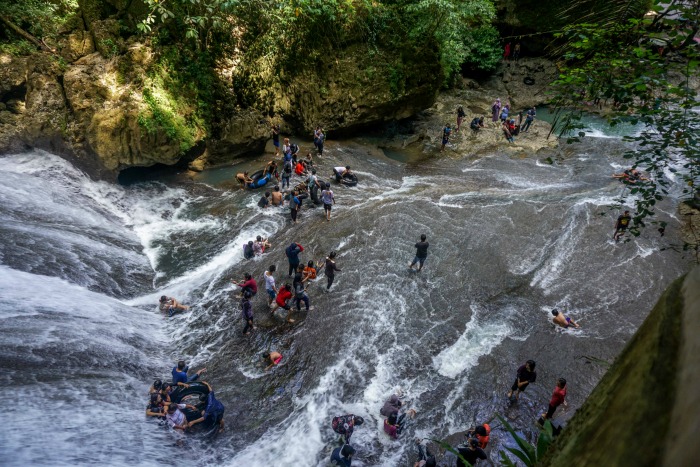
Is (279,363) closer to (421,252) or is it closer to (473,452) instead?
(473,452)

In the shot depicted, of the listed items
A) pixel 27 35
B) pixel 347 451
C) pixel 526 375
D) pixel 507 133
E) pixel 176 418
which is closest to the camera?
pixel 347 451

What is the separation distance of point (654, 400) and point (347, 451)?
20.1 ft

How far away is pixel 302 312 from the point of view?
10273 millimetres

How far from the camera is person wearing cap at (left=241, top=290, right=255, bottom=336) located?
975 centimetres

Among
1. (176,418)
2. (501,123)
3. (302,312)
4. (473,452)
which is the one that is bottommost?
(176,418)

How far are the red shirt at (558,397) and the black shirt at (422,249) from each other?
4.44 meters

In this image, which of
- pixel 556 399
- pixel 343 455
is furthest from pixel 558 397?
pixel 343 455

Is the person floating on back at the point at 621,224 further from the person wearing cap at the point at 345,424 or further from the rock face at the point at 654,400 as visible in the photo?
the rock face at the point at 654,400

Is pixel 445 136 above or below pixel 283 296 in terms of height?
above

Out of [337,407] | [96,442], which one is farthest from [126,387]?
[337,407]

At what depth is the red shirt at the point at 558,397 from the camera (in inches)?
296

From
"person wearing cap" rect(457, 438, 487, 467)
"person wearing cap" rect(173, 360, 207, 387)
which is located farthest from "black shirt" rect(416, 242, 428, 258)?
"person wearing cap" rect(173, 360, 207, 387)

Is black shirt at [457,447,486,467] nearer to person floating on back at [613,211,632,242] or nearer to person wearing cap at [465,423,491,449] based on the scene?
person wearing cap at [465,423,491,449]

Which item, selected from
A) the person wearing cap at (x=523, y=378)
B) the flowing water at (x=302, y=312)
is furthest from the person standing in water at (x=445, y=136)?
the person wearing cap at (x=523, y=378)
